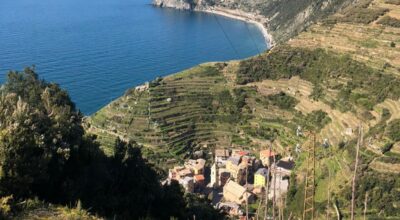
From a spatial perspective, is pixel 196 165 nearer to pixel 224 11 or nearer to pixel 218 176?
pixel 218 176

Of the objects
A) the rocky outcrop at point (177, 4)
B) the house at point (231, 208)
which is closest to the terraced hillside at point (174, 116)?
the house at point (231, 208)

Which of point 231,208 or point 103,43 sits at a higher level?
point 103,43

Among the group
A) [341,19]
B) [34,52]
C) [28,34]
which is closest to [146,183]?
[341,19]

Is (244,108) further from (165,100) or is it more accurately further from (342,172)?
(342,172)

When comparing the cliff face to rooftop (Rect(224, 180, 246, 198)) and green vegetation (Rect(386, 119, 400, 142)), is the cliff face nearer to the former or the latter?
green vegetation (Rect(386, 119, 400, 142))

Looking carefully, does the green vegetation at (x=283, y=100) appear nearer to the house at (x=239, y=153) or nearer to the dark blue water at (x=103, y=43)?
the house at (x=239, y=153)

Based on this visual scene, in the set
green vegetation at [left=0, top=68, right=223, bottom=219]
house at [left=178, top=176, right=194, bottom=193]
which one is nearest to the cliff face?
house at [left=178, top=176, right=194, bottom=193]

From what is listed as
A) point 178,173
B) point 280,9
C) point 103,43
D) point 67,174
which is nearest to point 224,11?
point 280,9
